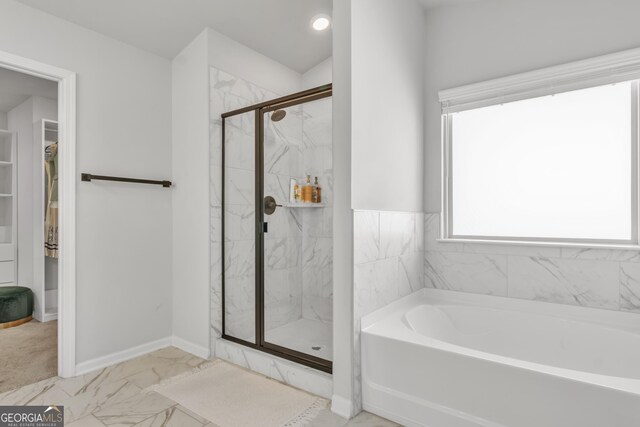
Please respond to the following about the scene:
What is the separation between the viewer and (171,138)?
295 cm

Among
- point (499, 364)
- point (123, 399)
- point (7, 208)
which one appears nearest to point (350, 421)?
point (499, 364)

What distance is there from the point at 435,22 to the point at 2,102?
14.4ft

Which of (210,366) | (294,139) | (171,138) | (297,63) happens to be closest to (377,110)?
Answer: (294,139)

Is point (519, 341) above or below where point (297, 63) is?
below

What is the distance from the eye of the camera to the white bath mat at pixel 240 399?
188cm

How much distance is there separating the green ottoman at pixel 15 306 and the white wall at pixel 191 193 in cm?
175

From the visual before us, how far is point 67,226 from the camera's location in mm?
2344

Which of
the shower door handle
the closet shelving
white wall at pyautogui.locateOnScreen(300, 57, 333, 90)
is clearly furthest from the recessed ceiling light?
the closet shelving

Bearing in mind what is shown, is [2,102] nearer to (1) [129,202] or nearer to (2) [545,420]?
(1) [129,202]

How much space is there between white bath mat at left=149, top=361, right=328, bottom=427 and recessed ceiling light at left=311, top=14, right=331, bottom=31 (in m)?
2.68

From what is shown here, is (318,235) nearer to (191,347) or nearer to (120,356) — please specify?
(191,347)

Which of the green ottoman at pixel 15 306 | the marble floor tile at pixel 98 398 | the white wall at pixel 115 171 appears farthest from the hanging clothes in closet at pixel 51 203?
the marble floor tile at pixel 98 398

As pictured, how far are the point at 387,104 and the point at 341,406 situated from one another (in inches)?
69.4

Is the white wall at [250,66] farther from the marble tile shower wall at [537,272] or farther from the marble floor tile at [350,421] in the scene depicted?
the marble floor tile at [350,421]
